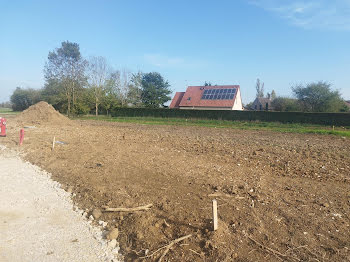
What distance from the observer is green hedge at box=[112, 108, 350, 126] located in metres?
26.7

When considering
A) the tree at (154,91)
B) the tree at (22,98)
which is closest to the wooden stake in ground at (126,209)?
the tree at (154,91)

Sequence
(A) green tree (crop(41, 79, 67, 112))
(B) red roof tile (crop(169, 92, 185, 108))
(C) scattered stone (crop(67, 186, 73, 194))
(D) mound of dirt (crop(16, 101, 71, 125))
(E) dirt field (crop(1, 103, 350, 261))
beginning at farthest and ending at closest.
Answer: (B) red roof tile (crop(169, 92, 185, 108)) → (A) green tree (crop(41, 79, 67, 112)) → (D) mound of dirt (crop(16, 101, 71, 125)) → (C) scattered stone (crop(67, 186, 73, 194)) → (E) dirt field (crop(1, 103, 350, 261))

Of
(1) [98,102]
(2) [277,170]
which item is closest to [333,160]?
(2) [277,170]

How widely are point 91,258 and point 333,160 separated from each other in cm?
835

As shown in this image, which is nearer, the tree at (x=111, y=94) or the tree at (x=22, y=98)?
the tree at (x=111, y=94)

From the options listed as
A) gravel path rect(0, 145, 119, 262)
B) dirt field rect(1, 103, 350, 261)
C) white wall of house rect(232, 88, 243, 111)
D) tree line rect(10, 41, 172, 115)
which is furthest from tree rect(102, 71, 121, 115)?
gravel path rect(0, 145, 119, 262)

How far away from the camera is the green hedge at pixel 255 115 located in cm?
2673

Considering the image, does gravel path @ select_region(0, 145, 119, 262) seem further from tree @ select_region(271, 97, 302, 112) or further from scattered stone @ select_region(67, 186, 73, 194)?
tree @ select_region(271, 97, 302, 112)

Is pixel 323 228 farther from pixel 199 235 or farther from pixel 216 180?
pixel 216 180

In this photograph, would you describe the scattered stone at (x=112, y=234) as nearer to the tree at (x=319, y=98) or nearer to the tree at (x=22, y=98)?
the tree at (x=319, y=98)

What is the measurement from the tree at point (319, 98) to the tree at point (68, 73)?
34837 millimetres

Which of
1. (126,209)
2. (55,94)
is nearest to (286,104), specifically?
(55,94)

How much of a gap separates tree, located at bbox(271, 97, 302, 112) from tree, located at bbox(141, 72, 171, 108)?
20768 mm

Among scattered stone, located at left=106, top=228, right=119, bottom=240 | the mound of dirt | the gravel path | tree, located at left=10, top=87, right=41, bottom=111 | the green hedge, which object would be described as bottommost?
the gravel path
